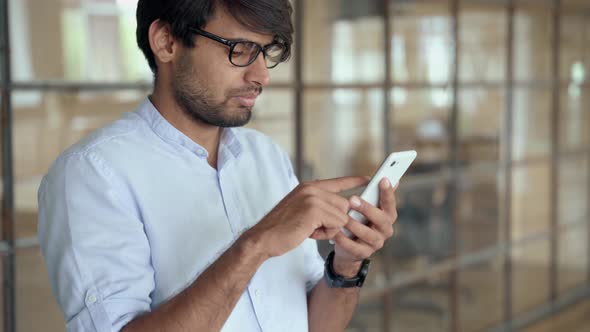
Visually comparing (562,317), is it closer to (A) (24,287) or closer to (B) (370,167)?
(B) (370,167)

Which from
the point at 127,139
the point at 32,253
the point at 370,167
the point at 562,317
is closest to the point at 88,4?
the point at 32,253

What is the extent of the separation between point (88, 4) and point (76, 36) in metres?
0.11

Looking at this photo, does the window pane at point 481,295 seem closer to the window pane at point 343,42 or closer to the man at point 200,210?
the window pane at point 343,42

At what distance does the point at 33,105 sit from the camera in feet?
6.57

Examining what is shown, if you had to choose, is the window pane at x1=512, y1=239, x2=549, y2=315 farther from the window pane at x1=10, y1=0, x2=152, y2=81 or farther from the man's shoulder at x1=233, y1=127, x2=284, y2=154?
the man's shoulder at x1=233, y1=127, x2=284, y2=154

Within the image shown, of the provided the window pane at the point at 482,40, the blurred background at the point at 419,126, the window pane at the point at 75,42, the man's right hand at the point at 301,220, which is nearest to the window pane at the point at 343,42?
the blurred background at the point at 419,126

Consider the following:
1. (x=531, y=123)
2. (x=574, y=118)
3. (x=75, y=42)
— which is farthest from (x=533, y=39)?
(x=75, y=42)

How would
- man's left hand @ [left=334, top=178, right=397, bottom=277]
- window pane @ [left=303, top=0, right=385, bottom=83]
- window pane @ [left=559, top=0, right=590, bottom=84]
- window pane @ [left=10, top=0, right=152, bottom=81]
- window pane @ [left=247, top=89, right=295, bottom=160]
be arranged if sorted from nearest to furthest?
man's left hand @ [left=334, top=178, right=397, bottom=277] → window pane @ [left=10, top=0, right=152, bottom=81] → window pane @ [left=247, top=89, right=295, bottom=160] → window pane @ [left=303, top=0, right=385, bottom=83] → window pane @ [left=559, top=0, right=590, bottom=84]

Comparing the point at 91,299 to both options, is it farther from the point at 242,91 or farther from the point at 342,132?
the point at 342,132

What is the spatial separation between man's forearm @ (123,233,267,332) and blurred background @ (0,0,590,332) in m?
1.06

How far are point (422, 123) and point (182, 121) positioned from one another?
2404 mm

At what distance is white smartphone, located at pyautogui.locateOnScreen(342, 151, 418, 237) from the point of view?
1178mm

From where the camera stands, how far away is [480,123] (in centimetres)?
398

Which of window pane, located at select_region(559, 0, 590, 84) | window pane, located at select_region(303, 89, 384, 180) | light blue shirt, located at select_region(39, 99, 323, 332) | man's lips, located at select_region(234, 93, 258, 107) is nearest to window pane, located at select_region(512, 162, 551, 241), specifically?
window pane, located at select_region(559, 0, 590, 84)
